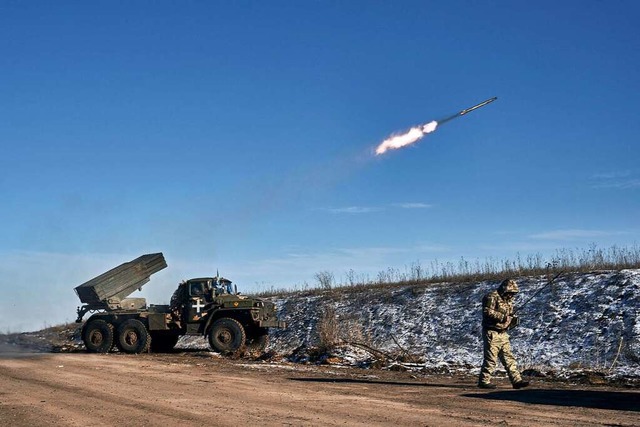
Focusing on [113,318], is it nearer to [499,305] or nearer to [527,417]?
[499,305]

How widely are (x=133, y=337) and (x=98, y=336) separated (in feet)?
4.66

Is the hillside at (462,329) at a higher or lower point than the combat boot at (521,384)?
higher

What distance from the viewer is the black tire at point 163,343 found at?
2403cm

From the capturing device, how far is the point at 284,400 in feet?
35.6

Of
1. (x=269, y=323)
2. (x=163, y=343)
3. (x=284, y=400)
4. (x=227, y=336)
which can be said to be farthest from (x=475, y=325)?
(x=163, y=343)

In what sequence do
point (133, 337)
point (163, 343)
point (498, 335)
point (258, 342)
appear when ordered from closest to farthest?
point (498, 335) → point (258, 342) → point (133, 337) → point (163, 343)

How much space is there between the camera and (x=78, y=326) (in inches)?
1378

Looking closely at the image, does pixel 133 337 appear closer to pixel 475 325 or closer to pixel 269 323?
pixel 269 323

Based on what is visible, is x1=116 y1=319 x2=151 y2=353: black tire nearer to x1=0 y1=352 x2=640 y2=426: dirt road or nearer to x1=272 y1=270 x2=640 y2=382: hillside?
x1=272 y1=270 x2=640 y2=382: hillside

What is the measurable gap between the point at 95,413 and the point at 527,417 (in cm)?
604

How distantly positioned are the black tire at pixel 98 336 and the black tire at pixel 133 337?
1.43ft

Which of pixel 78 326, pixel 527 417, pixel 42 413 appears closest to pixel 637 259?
pixel 527 417

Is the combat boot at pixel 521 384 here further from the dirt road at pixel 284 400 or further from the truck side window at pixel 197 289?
the truck side window at pixel 197 289

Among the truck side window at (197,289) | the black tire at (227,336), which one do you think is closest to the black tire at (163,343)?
the truck side window at (197,289)
